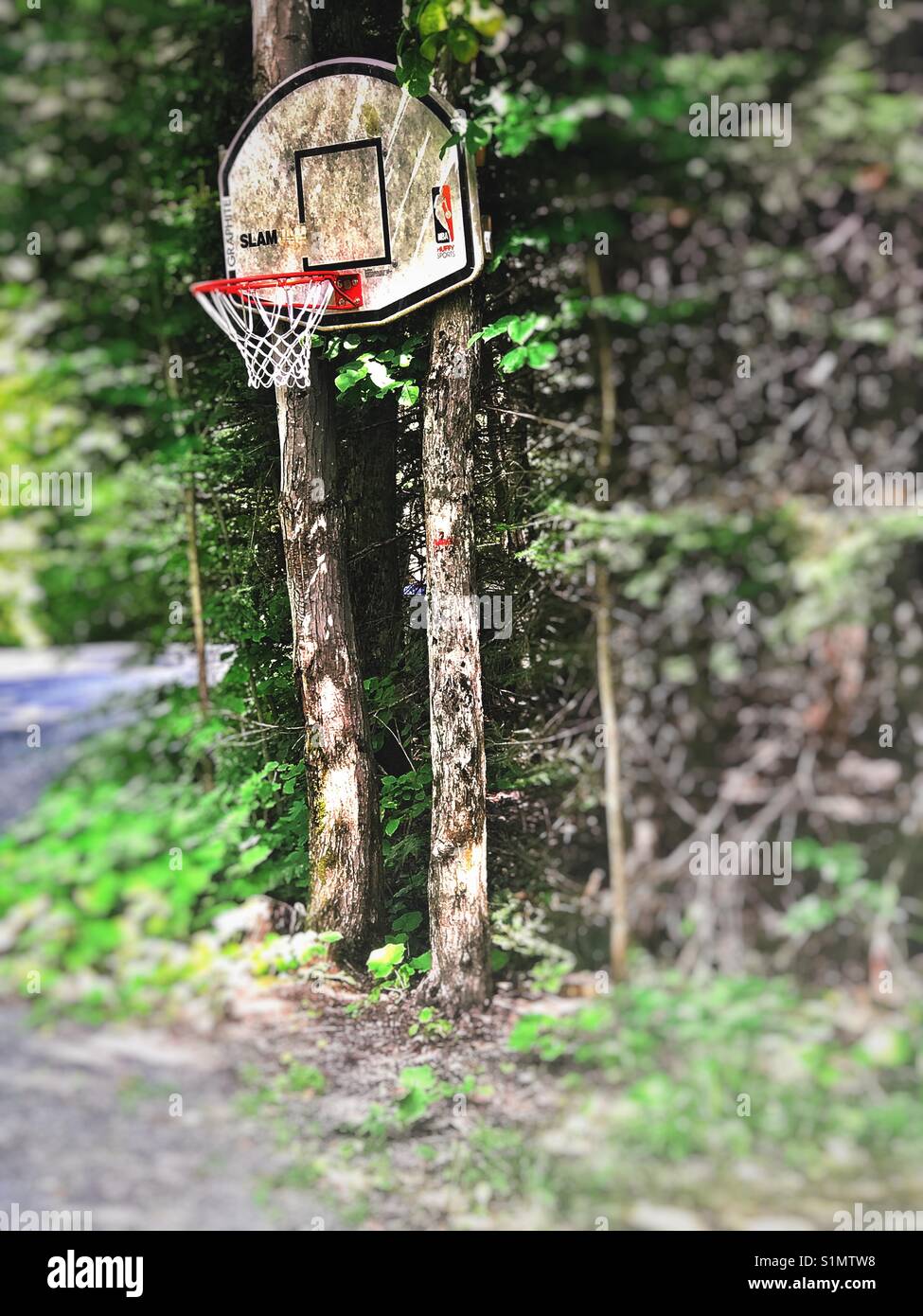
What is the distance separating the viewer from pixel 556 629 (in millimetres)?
2330

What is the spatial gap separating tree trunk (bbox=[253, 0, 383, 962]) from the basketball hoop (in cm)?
11

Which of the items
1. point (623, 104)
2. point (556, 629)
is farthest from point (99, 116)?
point (556, 629)

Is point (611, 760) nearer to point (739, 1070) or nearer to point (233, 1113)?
point (739, 1070)

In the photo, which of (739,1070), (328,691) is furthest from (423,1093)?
(328,691)

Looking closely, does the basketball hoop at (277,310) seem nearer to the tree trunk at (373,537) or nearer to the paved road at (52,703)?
the tree trunk at (373,537)

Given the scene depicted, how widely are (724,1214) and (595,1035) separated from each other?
0.46 metres

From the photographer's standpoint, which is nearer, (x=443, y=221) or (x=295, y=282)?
(x=443, y=221)

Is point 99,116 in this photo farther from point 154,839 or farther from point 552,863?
point 552,863

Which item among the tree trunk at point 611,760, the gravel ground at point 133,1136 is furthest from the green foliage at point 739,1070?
the gravel ground at point 133,1136

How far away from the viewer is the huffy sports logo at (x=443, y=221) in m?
2.16

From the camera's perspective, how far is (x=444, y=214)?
7.11 ft

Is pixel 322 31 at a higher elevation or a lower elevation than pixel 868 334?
higher

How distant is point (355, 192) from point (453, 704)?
1.27 meters
